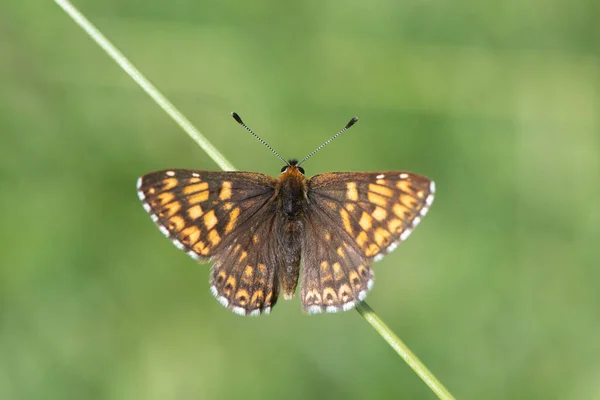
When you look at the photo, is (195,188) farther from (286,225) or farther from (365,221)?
(365,221)

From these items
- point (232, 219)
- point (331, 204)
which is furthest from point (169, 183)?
point (331, 204)

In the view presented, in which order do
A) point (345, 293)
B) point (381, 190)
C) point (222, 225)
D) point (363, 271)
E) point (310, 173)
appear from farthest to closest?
1. point (310, 173)
2. point (222, 225)
3. point (381, 190)
4. point (363, 271)
5. point (345, 293)

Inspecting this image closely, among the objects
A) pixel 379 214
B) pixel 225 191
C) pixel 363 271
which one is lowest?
pixel 363 271

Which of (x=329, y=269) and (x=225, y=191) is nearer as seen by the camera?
(x=329, y=269)

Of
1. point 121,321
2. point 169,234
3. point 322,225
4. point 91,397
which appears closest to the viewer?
point 169,234

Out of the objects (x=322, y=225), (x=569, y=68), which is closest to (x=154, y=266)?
(x=322, y=225)

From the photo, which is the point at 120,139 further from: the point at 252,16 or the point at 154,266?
the point at 252,16
